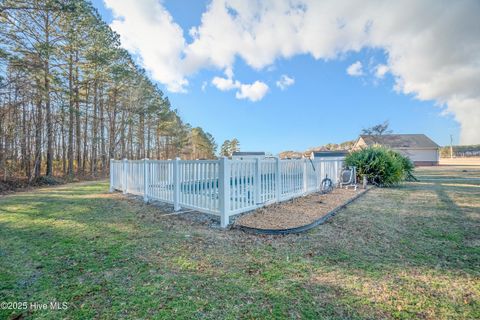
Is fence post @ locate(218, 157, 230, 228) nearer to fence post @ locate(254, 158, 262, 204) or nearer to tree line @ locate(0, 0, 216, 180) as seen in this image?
fence post @ locate(254, 158, 262, 204)

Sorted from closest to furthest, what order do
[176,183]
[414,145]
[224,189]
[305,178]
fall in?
[224,189] → [176,183] → [305,178] → [414,145]

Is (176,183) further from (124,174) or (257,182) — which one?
(124,174)

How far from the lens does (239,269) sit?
8.16ft

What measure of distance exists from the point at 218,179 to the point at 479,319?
335cm

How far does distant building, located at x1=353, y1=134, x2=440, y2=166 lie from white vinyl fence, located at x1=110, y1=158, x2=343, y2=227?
29559 millimetres

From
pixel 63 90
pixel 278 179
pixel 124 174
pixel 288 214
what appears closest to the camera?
pixel 288 214

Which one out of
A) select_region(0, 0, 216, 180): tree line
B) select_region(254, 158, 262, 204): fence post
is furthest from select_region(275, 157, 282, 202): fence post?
select_region(0, 0, 216, 180): tree line

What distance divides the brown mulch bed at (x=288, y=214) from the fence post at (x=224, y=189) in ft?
0.85

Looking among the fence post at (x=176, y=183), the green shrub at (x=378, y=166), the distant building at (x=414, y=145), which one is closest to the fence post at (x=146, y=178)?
the fence post at (x=176, y=183)

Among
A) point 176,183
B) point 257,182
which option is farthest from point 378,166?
point 176,183

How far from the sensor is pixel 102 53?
13148 millimetres

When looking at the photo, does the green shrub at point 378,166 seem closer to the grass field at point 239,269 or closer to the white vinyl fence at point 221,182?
the white vinyl fence at point 221,182

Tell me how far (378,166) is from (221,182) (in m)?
8.50

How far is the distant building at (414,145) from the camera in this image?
32.8m
